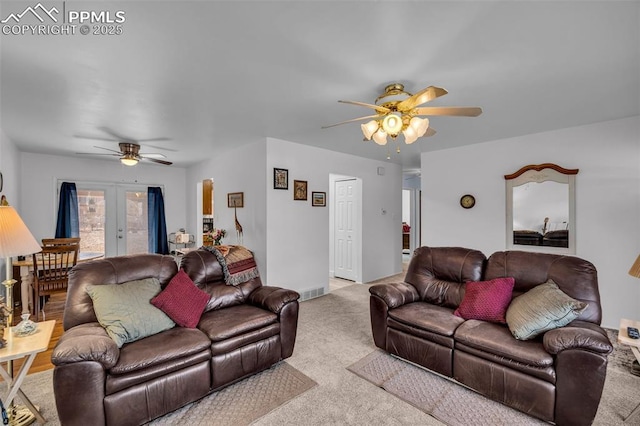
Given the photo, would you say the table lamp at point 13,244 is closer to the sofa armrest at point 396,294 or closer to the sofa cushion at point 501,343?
the sofa armrest at point 396,294

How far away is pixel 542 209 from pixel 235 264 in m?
4.01

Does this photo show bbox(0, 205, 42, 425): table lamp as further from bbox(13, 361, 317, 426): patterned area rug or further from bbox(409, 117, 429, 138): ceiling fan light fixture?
bbox(409, 117, 429, 138): ceiling fan light fixture

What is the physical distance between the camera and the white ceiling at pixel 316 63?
1566 millimetres

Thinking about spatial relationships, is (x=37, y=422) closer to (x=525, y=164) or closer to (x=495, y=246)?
(x=495, y=246)

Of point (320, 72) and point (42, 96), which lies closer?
point (320, 72)

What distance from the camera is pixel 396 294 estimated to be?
2832mm

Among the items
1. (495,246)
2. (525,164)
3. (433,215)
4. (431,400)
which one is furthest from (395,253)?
(431,400)

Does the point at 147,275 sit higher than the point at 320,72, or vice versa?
the point at 320,72

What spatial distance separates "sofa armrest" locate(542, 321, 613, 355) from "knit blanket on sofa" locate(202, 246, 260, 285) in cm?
253

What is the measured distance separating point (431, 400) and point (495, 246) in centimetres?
292

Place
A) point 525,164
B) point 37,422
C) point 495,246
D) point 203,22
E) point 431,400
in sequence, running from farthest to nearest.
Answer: point 495,246 < point 525,164 < point 431,400 < point 37,422 < point 203,22

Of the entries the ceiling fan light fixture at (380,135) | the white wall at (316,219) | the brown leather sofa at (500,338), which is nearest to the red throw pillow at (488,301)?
the brown leather sofa at (500,338)

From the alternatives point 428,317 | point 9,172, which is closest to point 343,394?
point 428,317

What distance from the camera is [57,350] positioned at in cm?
166
